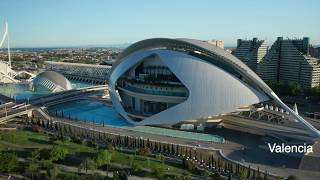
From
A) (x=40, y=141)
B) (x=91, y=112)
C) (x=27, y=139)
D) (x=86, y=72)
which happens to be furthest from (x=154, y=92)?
(x=86, y=72)

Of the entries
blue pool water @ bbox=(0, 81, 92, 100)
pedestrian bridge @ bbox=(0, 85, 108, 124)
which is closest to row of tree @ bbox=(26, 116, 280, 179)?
pedestrian bridge @ bbox=(0, 85, 108, 124)

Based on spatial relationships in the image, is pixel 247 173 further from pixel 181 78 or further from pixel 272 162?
pixel 181 78

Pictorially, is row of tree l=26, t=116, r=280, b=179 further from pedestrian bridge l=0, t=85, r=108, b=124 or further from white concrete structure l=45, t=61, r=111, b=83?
white concrete structure l=45, t=61, r=111, b=83

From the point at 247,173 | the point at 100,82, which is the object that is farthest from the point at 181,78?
the point at 100,82

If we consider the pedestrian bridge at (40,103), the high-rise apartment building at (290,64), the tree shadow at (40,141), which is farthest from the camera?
the high-rise apartment building at (290,64)

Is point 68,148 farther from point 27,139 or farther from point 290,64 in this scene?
point 290,64

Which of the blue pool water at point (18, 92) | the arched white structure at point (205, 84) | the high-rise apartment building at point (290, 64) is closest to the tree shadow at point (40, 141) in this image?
the arched white structure at point (205, 84)

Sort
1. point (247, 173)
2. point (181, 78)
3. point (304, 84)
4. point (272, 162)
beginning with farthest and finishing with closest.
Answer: point (304, 84) < point (181, 78) < point (272, 162) < point (247, 173)

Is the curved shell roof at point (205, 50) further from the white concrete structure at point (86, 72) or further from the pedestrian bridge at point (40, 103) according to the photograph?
the white concrete structure at point (86, 72)
